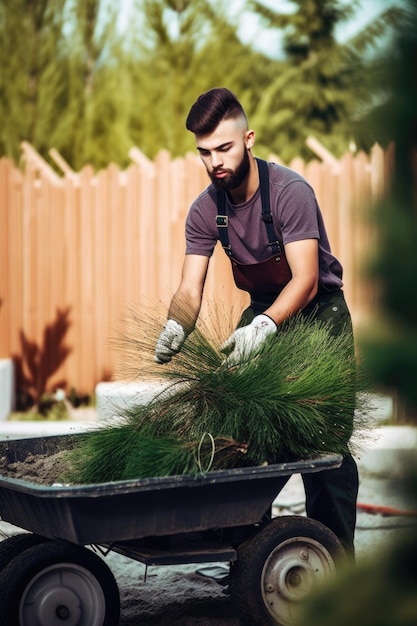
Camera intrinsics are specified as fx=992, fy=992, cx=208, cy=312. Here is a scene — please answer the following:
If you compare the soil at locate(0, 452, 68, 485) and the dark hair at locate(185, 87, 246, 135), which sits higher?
the dark hair at locate(185, 87, 246, 135)

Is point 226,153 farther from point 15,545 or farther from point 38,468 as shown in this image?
point 15,545

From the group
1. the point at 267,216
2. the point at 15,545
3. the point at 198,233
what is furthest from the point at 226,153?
the point at 15,545

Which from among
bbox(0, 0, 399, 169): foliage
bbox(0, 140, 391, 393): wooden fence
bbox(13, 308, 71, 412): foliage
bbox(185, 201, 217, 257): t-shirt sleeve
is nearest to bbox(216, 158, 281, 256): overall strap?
bbox(185, 201, 217, 257): t-shirt sleeve

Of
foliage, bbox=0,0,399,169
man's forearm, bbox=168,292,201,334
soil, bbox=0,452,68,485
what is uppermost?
foliage, bbox=0,0,399,169

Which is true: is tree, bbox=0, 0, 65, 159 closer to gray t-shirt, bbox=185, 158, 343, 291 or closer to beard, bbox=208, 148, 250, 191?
gray t-shirt, bbox=185, 158, 343, 291

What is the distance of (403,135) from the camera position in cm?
85

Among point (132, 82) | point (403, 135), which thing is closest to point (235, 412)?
point (403, 135)

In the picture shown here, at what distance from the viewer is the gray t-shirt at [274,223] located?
352cm

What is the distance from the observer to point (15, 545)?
9.44ft

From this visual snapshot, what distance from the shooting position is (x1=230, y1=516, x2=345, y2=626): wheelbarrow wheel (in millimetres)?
2859

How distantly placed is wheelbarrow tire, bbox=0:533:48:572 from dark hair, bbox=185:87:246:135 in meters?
1.51

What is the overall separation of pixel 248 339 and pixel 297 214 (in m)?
0.60

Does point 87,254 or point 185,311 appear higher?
point 87,254

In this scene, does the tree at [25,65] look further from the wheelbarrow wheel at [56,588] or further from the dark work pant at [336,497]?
the wheelbarrow wheel at [56,588]
